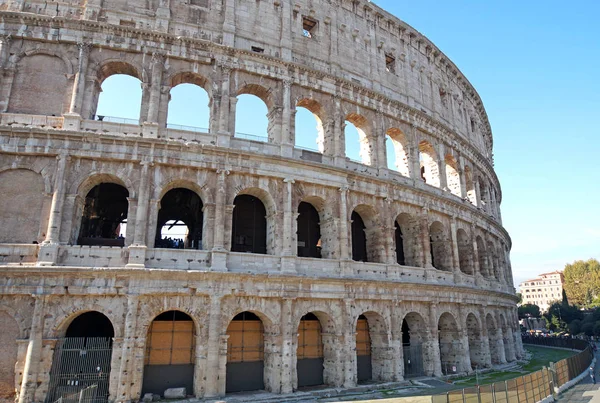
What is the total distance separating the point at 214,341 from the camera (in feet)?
48.3

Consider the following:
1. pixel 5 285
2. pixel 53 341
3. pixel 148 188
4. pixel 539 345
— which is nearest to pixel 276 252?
pixel 148 188

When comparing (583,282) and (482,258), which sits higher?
(583,282)

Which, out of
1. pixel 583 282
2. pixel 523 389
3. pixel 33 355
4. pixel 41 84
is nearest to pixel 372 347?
pixel 523 389

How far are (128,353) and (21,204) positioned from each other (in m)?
6.71

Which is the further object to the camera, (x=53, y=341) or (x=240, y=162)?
(x=240, y=162)

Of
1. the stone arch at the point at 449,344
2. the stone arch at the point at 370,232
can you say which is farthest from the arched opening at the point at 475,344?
the stone arch at the point at 370,232

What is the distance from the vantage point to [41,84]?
16.0 metres

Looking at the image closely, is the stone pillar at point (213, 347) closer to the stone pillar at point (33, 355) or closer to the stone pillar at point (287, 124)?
the stone pillar at point (33, 355)

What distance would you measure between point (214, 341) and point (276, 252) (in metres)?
4.24

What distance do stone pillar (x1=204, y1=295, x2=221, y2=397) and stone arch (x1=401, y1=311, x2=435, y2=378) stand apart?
31.1 feet

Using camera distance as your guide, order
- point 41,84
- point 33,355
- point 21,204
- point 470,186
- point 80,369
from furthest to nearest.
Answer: point 470,186 → point 41,84 → point 21,204 → point 80,369 → point 33,355

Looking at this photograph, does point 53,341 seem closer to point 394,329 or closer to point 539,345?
point 394,329

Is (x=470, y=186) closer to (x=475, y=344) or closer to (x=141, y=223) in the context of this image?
(x=475, y=344)

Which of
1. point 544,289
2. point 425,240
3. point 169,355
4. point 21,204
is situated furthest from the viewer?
point 544,289
